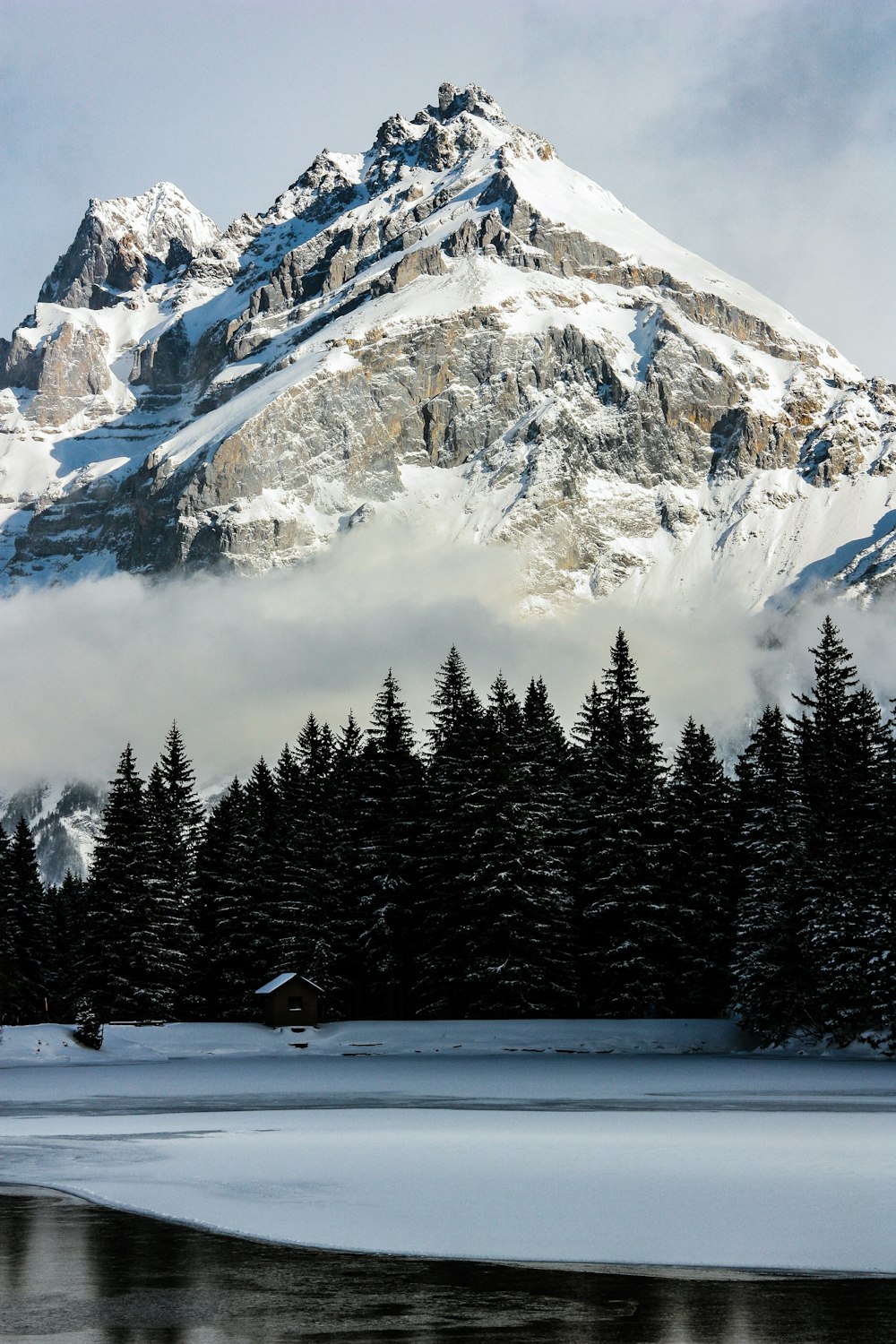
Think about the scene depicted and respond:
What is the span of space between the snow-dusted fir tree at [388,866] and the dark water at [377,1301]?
2244 inches

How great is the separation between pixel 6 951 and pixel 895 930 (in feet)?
155

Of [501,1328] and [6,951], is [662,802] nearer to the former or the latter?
[6,951]

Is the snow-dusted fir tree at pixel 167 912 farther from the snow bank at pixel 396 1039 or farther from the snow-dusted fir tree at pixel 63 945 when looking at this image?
the snow-dusted fir tree at pixel 63 945

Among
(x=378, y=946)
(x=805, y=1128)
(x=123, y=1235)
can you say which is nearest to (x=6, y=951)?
(x=378, y=946)

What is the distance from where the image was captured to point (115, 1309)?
12023 mm

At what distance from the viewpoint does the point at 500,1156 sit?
21.7 m

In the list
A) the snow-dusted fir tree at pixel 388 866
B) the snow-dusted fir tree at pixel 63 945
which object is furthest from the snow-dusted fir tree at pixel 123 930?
the snow-dusted fir tree at pixel 388 866

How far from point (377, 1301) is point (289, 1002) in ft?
184

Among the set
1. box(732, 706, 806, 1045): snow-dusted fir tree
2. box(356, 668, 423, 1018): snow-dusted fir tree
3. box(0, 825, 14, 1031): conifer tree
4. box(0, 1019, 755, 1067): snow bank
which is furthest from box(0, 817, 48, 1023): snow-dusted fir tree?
box(732, 706, 806, 1045): snow-dusted fir tree

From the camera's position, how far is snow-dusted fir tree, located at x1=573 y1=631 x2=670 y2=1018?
2616 inches

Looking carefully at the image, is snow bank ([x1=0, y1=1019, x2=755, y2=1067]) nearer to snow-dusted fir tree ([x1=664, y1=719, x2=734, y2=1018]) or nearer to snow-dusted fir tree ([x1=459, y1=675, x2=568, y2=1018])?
snow-dusted fir tree ([x1=459, y1=675, x2=568, y2=1018])

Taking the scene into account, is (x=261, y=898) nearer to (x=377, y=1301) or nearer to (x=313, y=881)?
(x=313, y=881)

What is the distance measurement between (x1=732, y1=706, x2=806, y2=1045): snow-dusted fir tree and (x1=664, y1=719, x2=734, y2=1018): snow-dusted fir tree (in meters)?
2.27

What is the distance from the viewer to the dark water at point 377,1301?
11.3 m
